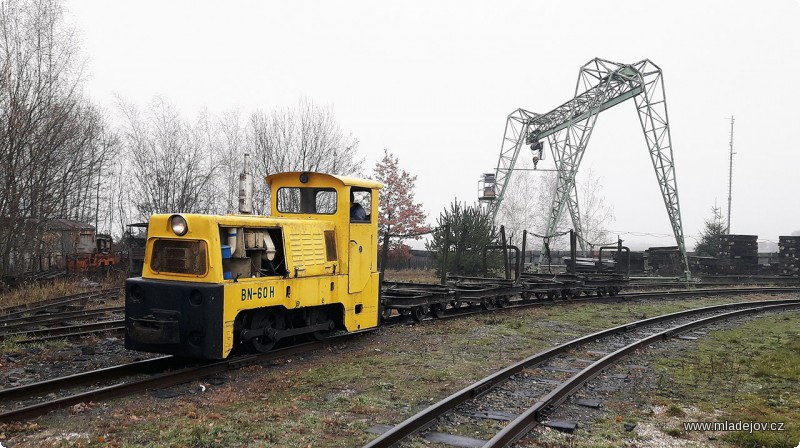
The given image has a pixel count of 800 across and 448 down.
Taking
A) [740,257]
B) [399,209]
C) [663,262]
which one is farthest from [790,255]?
[399,209]

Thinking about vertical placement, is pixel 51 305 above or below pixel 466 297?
below

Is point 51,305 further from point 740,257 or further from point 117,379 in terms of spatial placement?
point 740,257

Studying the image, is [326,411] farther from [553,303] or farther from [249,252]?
[553,303]

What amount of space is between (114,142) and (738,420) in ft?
112

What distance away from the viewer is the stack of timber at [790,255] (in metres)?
31.6

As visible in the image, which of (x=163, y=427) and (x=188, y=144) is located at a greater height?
(x=188, y=144)

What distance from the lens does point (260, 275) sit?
835 centimetres

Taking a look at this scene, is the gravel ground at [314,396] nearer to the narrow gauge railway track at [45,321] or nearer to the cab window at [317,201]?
the narrow gauge railway track at [45,321]

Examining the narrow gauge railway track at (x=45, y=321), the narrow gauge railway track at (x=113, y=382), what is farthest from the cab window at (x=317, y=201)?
the narrow gauge railway track at (x=45, y=321)

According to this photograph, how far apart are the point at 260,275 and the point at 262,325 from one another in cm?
73

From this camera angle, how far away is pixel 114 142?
109 ft

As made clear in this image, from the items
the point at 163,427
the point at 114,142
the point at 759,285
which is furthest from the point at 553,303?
the point at 114,142

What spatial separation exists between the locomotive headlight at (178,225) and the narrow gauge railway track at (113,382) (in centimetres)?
173

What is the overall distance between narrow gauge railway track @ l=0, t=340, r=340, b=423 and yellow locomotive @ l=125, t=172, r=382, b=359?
0.92ft
